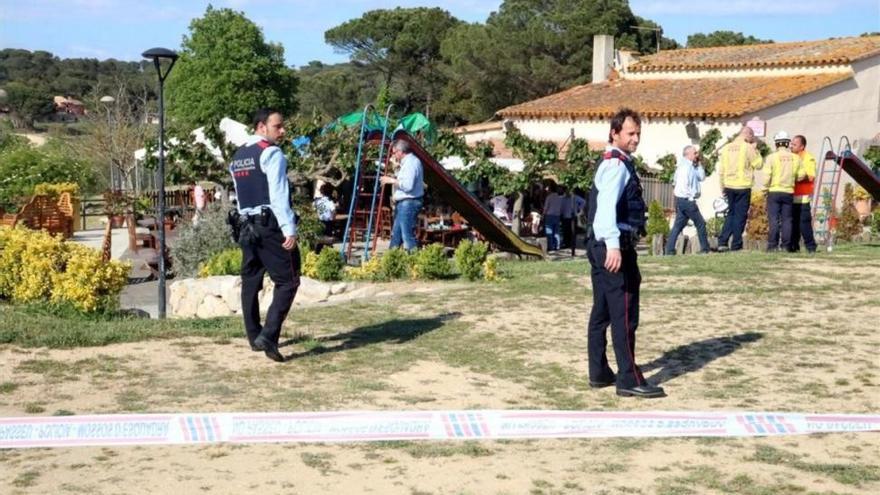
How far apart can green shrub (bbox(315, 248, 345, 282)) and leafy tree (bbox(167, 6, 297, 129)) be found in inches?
1891

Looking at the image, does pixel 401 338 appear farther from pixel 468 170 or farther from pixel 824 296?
pixel 468 170

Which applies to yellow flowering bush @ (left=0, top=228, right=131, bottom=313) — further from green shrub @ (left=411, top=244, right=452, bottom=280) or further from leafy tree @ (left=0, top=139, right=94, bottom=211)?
leafy tree @ (left=0, top=139, right=94, bottom=211)

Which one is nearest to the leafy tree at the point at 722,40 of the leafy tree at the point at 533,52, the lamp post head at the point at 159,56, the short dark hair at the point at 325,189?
the leafy tree at the point at 533,52

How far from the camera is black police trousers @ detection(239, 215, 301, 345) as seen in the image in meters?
7.33

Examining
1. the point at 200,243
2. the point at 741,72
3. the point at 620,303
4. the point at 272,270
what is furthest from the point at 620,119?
the point at 741,72

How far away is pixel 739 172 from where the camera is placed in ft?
48.9

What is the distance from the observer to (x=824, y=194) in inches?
743

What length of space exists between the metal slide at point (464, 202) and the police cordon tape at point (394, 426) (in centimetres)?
901

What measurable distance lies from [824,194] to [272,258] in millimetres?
13842

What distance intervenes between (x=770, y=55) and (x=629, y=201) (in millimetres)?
27737

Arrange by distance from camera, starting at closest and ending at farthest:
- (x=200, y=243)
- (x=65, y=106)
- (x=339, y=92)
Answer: (x=200, y=243) < (x=339, y=92) < (x=65, y=106)

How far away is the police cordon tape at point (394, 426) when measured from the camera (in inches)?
223

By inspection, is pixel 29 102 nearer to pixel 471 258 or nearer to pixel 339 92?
pixel 339 92

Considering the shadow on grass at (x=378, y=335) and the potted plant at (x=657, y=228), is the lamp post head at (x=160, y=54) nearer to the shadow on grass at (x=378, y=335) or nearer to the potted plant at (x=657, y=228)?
the shadow on grass at (x=378, y=335)
